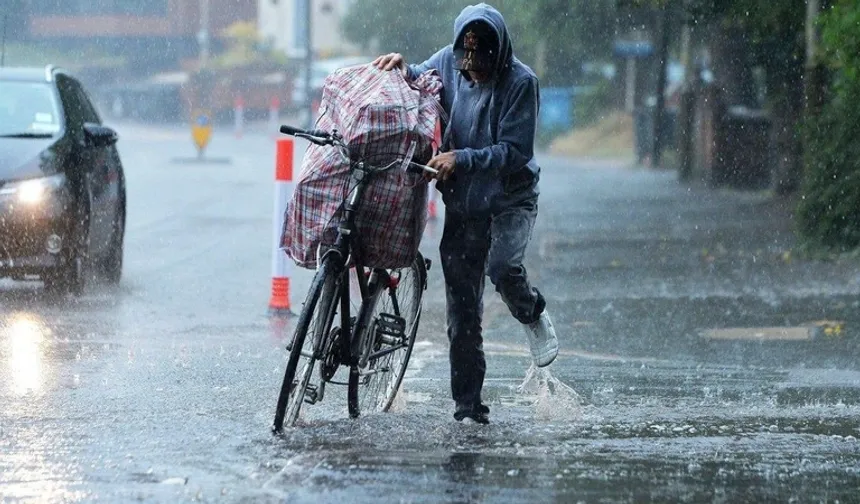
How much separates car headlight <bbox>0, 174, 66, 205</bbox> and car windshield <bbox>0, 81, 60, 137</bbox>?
518 mm

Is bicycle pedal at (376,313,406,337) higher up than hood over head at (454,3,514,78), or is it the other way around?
hood over head at (454,3,514,78)

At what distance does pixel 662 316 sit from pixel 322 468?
6024 mm

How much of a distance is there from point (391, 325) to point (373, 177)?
2.81 feet

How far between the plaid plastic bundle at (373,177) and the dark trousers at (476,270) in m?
0.23

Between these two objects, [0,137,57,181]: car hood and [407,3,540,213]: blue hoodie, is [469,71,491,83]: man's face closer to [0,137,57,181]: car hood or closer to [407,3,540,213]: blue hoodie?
[407,3,540,213]: blue hoodie

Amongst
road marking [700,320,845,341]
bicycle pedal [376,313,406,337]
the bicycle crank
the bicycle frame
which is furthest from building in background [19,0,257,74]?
the bicycle crank

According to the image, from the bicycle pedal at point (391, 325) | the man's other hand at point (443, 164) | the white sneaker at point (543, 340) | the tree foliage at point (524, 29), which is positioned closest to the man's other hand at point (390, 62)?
the man's other hand at point (443, 164)

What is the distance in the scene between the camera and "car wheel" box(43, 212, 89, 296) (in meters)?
11.4

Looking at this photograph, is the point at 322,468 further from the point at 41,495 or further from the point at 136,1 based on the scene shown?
the point at 136,1

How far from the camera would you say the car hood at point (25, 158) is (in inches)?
439

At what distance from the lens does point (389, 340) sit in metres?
6.90

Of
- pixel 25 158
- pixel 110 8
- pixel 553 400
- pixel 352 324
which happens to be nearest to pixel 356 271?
pixel 352 324

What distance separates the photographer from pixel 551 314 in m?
11.4

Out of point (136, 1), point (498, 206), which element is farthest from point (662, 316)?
point (136, 1)
